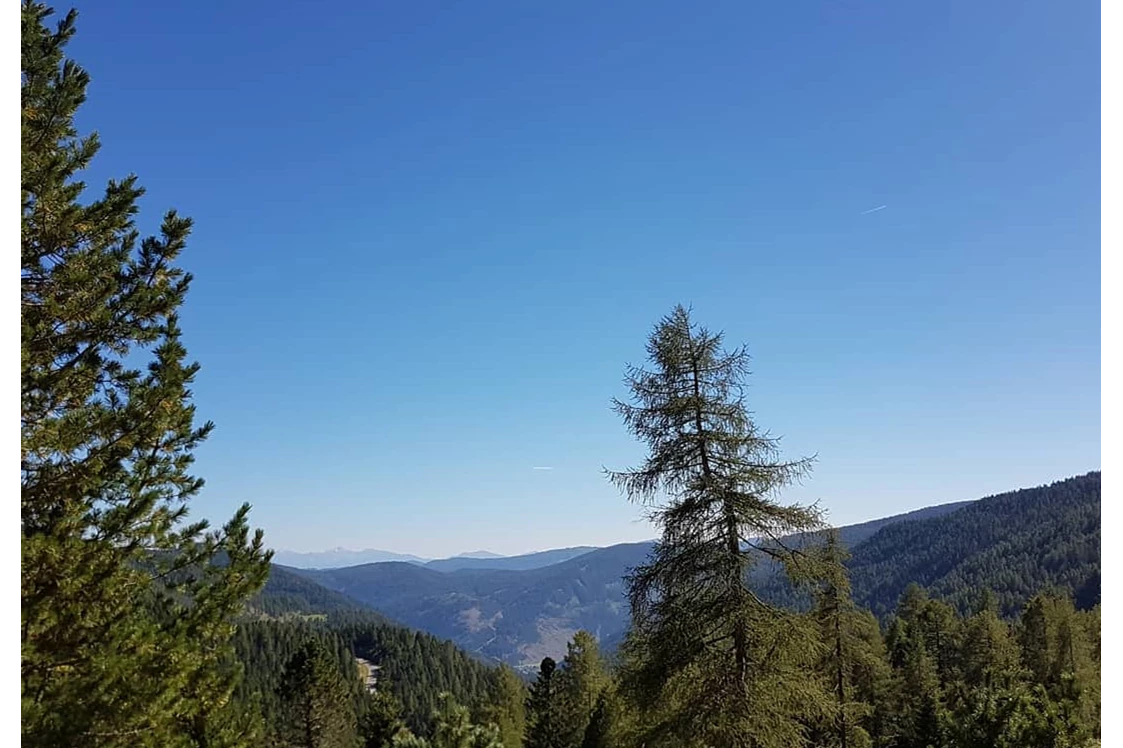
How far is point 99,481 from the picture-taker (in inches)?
357

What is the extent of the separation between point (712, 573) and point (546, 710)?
30.0 meters

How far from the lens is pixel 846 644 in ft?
84.0

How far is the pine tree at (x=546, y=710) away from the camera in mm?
37441

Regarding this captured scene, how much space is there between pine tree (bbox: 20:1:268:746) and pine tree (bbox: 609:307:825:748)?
7.39 m

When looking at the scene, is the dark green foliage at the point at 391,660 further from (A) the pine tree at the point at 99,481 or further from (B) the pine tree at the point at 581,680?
(A) the pine tree at the point at 99,481

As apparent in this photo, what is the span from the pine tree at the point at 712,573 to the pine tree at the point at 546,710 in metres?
27.1

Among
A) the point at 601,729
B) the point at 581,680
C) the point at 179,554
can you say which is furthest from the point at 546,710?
the point at 179,554

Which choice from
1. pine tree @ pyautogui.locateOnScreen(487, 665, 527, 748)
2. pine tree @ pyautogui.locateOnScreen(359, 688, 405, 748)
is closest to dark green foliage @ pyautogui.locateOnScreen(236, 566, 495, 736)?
pine tree @ pyautogui.locateOnScreen(487, 665, 527, 748)

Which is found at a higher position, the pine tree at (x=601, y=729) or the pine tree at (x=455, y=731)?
the pine tree at (x=455, y=731)

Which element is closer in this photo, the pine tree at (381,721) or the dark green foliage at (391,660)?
the pine tree at (381,721)

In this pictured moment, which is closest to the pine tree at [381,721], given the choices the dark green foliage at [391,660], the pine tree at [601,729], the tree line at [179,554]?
the pine tree at [601,729]

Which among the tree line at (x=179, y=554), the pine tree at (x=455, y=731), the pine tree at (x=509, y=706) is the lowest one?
the pine tree at (x=509, y=706)

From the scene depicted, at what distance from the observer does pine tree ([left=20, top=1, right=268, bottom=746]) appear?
825cm
